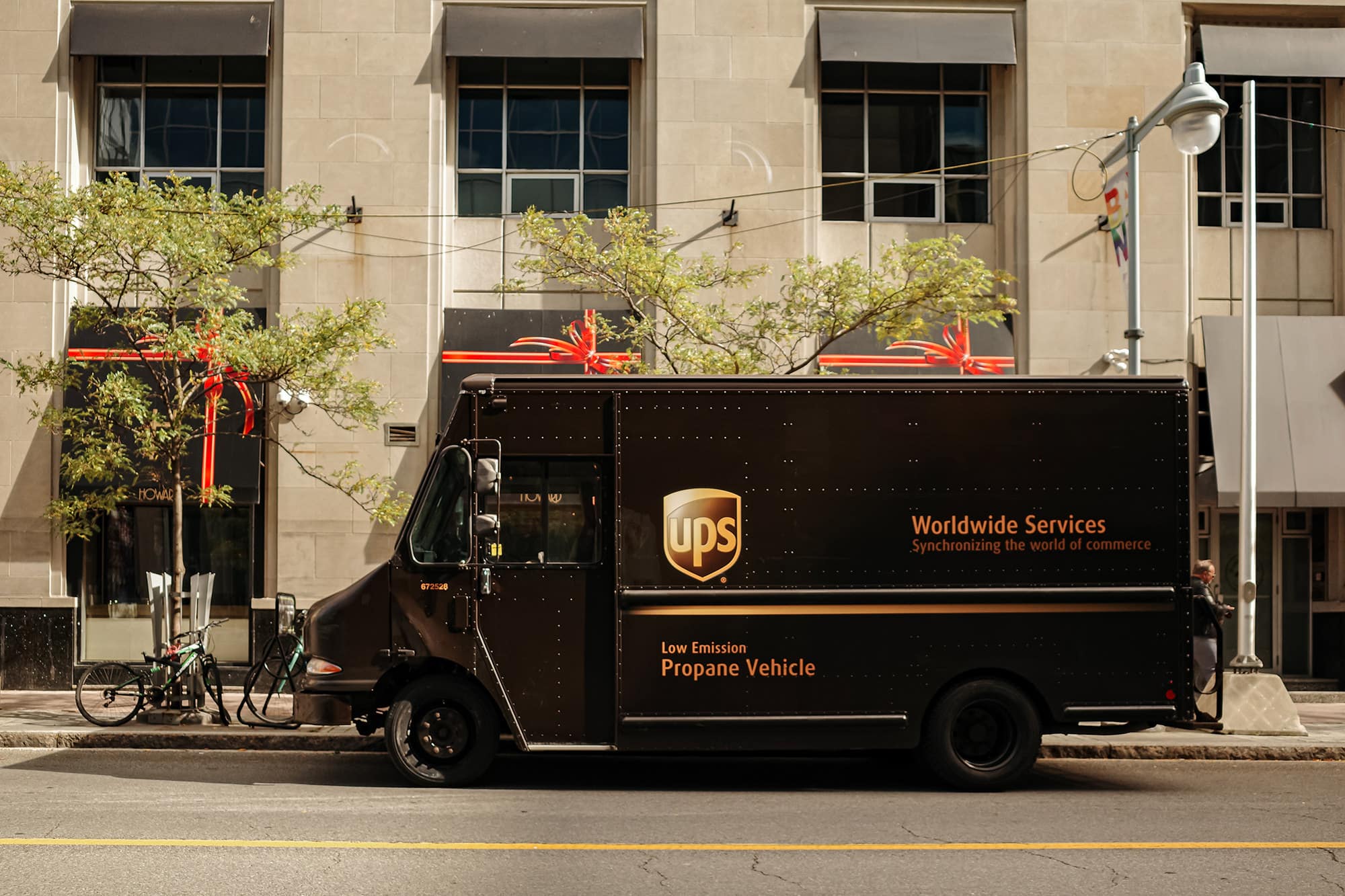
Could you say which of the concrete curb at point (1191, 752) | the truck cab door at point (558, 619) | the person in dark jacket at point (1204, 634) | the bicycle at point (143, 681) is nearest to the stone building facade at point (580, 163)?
the bicycle at point (143, 681)

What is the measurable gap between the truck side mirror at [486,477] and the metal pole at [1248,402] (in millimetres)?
8985

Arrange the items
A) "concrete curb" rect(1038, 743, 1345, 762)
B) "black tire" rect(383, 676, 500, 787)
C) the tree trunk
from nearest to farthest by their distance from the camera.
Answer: "black tire" rect(383, 676, 500, 787) < "concrete curb" rect(1038, 743, 1345, 762) < the tree trunk

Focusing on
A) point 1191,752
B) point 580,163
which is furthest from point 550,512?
point 580,163

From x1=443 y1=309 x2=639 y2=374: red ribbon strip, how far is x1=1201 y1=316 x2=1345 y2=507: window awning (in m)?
7.93

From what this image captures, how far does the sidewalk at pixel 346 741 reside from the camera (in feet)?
38.3

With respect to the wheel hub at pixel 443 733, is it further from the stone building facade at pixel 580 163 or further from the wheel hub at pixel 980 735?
the stone building facade at pixel 580 163

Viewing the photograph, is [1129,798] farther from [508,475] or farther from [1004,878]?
[508,475]

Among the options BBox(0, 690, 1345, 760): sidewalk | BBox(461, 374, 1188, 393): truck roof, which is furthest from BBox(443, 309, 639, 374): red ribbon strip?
BBox(461, 374, 1188, 393): truck roof

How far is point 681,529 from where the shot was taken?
9.41 meters

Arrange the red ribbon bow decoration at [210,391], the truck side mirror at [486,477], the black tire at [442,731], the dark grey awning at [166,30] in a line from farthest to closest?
the dark grey awning at [166,30] < the red ribbon bow decoration at [210,391] < the black tire at [442,731] < the truck side mirror at [486,477]

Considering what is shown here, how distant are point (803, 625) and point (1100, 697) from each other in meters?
2.41

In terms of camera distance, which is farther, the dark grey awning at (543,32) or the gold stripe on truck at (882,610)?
the dark grey awning at (543,32)

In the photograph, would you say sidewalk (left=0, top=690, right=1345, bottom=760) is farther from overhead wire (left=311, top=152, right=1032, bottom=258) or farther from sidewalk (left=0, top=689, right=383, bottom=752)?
overhead wire (left=311, top=152, right=1032, bottom=258)

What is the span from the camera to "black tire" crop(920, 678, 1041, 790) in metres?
9.47
